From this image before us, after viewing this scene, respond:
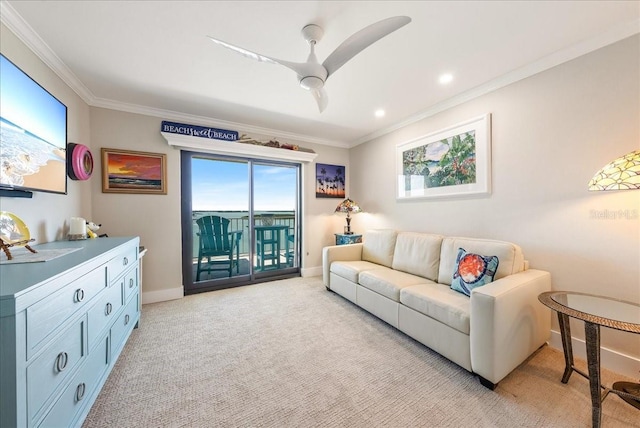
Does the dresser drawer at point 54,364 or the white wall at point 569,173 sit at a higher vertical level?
the white wall at point 569,173

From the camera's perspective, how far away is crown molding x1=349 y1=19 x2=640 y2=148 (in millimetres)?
1686

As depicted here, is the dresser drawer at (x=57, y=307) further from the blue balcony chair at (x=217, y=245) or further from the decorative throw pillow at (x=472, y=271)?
the decorative throw pillow at (x=472, y=271)

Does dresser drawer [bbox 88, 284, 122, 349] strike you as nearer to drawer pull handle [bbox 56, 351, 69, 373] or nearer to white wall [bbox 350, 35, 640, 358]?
drawer pull handle [bbox 56, 351, 69, 373]

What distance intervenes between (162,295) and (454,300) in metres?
3.37

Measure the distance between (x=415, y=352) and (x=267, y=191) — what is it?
304 centimetres

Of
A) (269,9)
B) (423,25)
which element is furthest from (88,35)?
(423,25)

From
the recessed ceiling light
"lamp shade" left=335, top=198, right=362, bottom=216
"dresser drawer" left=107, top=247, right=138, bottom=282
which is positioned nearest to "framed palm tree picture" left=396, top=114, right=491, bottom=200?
the recessed ceiling light

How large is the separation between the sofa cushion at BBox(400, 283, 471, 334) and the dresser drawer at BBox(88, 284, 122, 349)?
225cm

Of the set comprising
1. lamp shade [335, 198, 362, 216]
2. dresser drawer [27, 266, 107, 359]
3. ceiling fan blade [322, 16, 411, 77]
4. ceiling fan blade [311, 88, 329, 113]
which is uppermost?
ceiling fan blade [322, 16, 411, 77]

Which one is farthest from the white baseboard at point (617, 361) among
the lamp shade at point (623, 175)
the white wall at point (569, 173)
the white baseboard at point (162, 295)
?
the white baseboard at point (162, 295)

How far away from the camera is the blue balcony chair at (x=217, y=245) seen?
3.57 meters

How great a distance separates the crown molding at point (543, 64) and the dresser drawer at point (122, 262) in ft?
11.8

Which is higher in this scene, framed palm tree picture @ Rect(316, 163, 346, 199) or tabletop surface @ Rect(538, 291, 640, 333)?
framed palm tree picture @ Rect(316, 163, 346, 199)

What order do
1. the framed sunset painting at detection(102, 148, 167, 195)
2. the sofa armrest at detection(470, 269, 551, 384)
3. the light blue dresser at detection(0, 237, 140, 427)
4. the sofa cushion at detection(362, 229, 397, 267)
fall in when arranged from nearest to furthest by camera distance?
the light blue dresser at detection(0, 237, 140, 427) < the sofa armrest at detection(470, 269, 551, 384) < the framed sunset painting at detection(102, 148, 167, 195) < the sofa cushion at detection(362, 229, 397, 267)
